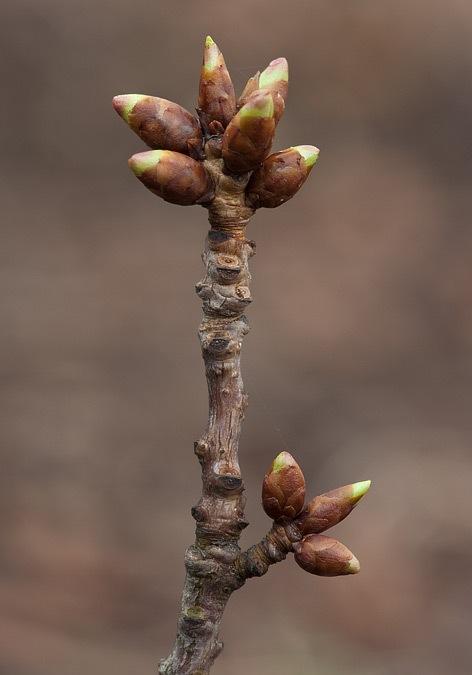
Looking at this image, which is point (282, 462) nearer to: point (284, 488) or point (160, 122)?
point (284, 488)

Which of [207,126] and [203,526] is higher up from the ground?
[207,126]

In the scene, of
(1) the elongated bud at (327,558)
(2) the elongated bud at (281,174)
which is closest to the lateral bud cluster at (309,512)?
(1) the elongated bud at (327,558)

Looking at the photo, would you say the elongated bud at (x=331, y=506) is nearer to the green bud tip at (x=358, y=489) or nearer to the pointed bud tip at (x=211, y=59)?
the green bud tip at (x=358, y=489)

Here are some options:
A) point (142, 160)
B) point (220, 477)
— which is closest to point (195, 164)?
point (142, 160)

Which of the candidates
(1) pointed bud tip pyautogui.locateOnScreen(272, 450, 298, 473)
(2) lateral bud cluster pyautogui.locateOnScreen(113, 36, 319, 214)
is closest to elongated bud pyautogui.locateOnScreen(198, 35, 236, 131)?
(2) lateral bud cluster pyautogui.locateOnScreen(113, 36, 319, 214)

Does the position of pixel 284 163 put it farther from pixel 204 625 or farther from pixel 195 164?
pixel 204 625

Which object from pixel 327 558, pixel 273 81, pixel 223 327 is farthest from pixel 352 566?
pixel 273 81

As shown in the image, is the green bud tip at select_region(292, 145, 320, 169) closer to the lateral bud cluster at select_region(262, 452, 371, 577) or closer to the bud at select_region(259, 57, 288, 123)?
the bud at select_region(259, 57, 288, 123)
